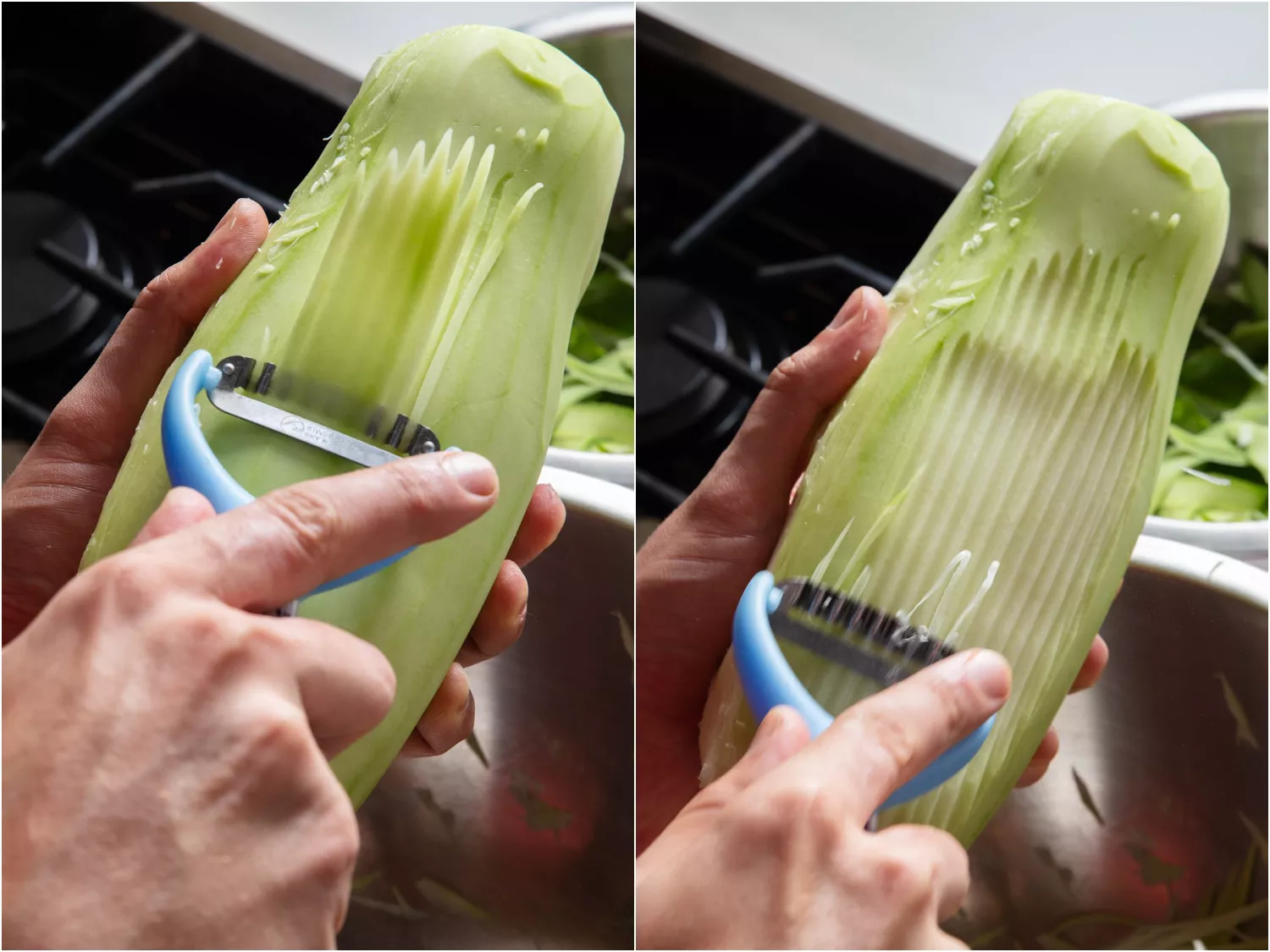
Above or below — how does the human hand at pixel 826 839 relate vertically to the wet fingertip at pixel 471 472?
below

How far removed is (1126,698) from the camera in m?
0.52

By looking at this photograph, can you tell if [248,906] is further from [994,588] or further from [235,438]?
[994,588]

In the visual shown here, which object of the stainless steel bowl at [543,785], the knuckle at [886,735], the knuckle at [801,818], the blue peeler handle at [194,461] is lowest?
the stainless steel bowl at [543,785]

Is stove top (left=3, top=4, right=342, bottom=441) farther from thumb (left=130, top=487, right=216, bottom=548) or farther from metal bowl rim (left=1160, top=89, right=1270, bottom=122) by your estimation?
metal bowl rim (left=1160, top=89, right=1270, bottom=122)

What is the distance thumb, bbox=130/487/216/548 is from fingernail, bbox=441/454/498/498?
8 centimetres

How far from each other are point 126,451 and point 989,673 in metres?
0.37

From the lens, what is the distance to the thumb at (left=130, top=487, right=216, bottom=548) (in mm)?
374

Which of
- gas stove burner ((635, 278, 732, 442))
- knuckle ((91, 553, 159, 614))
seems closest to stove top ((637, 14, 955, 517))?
gas stove burner ((635, 278, 732, 442))

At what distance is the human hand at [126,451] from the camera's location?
0.47 m

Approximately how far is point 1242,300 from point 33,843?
1.84 feet

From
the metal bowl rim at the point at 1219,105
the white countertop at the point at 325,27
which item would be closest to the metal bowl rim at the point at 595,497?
the white countertop at the point at 325,27

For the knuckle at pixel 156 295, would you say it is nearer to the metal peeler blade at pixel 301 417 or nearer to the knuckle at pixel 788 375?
the metal peeler blade at pixel 301 417

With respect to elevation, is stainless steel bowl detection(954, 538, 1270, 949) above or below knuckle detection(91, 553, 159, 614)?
below

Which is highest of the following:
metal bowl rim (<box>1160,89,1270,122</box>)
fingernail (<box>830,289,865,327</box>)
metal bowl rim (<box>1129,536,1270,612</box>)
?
metal bowl rim (<box>1160,89,1270,122</box>)
